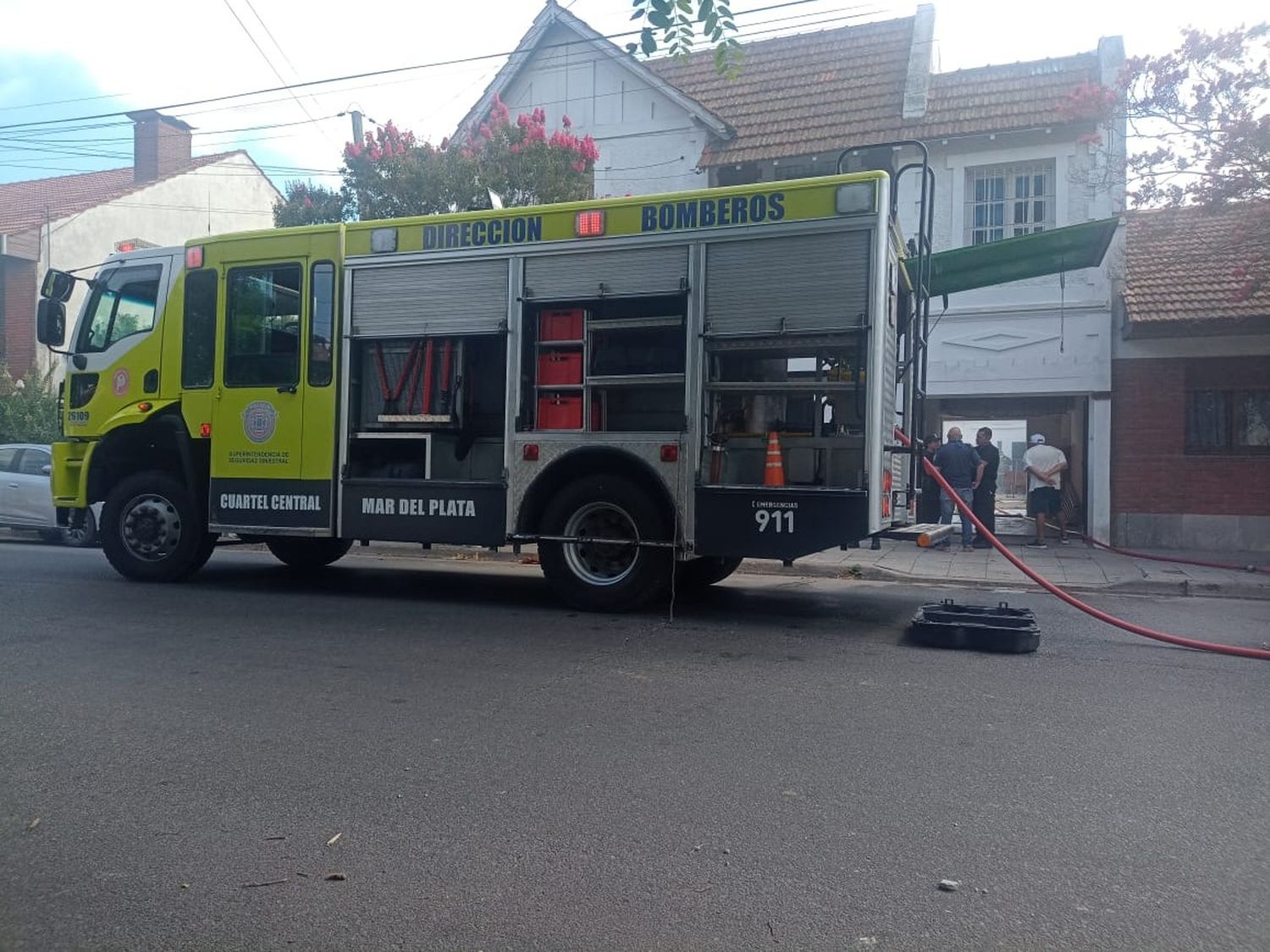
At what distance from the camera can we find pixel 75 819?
12.0ft

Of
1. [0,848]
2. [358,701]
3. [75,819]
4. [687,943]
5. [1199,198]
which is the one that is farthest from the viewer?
[1199,198]

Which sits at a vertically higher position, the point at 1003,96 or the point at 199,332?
the point at 1003,96

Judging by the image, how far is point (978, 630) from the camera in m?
6.55

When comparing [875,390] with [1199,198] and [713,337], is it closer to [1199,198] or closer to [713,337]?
[713,337]

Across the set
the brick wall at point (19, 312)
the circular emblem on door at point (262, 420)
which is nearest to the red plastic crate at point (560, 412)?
the circular emblem on door at point (262, 420)

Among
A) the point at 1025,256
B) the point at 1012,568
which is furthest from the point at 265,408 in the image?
the point at 1012,568

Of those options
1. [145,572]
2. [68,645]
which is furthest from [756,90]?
[68,645]

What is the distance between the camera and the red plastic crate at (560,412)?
7.68 m

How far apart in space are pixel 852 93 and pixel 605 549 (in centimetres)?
1203

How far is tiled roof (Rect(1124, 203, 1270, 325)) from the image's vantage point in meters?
12.0

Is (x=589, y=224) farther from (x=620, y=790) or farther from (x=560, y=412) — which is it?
(x=620, y=790)

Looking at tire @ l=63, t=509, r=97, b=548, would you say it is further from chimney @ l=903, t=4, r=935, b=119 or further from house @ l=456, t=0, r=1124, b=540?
chimney @ l=903, t=4, r=935, b=119

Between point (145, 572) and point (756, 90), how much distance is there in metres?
13.3

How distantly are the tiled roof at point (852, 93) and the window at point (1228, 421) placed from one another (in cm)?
459
